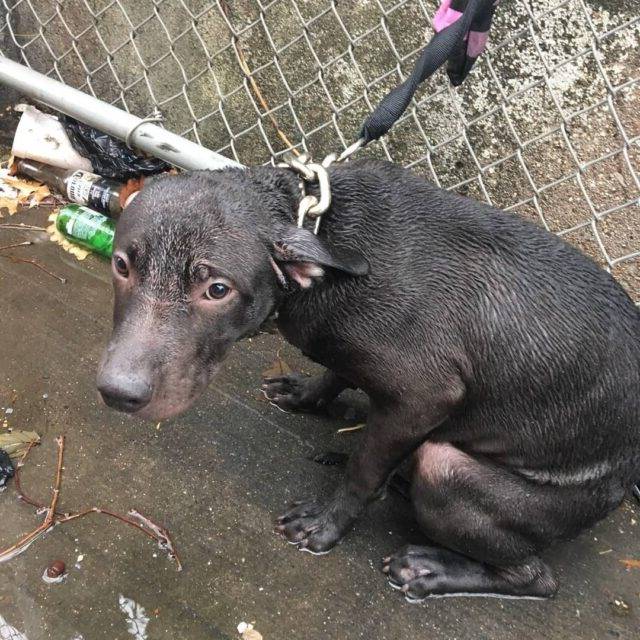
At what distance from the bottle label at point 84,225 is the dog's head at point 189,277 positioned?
1654 mm

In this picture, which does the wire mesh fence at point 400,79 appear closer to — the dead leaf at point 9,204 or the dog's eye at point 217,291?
the dead leaf at point 9,204

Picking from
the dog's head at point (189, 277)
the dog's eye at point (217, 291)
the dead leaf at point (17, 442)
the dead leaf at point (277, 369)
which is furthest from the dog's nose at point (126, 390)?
the dead leaf at point (277, 369)

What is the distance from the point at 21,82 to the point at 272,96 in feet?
4.58

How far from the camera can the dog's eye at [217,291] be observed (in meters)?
1.73

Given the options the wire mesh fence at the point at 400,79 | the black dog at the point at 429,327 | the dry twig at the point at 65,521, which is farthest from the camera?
the wire mesh fence at the point at 400,79

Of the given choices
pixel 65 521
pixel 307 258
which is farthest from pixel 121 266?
pixel 65 521

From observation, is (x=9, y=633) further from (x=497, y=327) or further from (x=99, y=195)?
(x=99, y=195)

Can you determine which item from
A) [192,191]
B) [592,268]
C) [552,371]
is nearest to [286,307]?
[192,191]

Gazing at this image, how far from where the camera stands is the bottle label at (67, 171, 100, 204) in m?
3.52

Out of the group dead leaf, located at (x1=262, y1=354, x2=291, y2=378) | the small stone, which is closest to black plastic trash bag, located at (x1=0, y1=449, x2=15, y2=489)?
the small stone

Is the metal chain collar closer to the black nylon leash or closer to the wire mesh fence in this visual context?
the black nylon leash

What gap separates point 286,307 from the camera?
202 centimetres

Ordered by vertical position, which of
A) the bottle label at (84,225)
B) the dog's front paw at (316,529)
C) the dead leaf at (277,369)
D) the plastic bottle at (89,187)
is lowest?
the dog's front paw at (316,529)

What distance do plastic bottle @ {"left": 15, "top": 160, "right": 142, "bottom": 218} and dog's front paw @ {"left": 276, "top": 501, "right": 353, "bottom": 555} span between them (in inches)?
76.9
